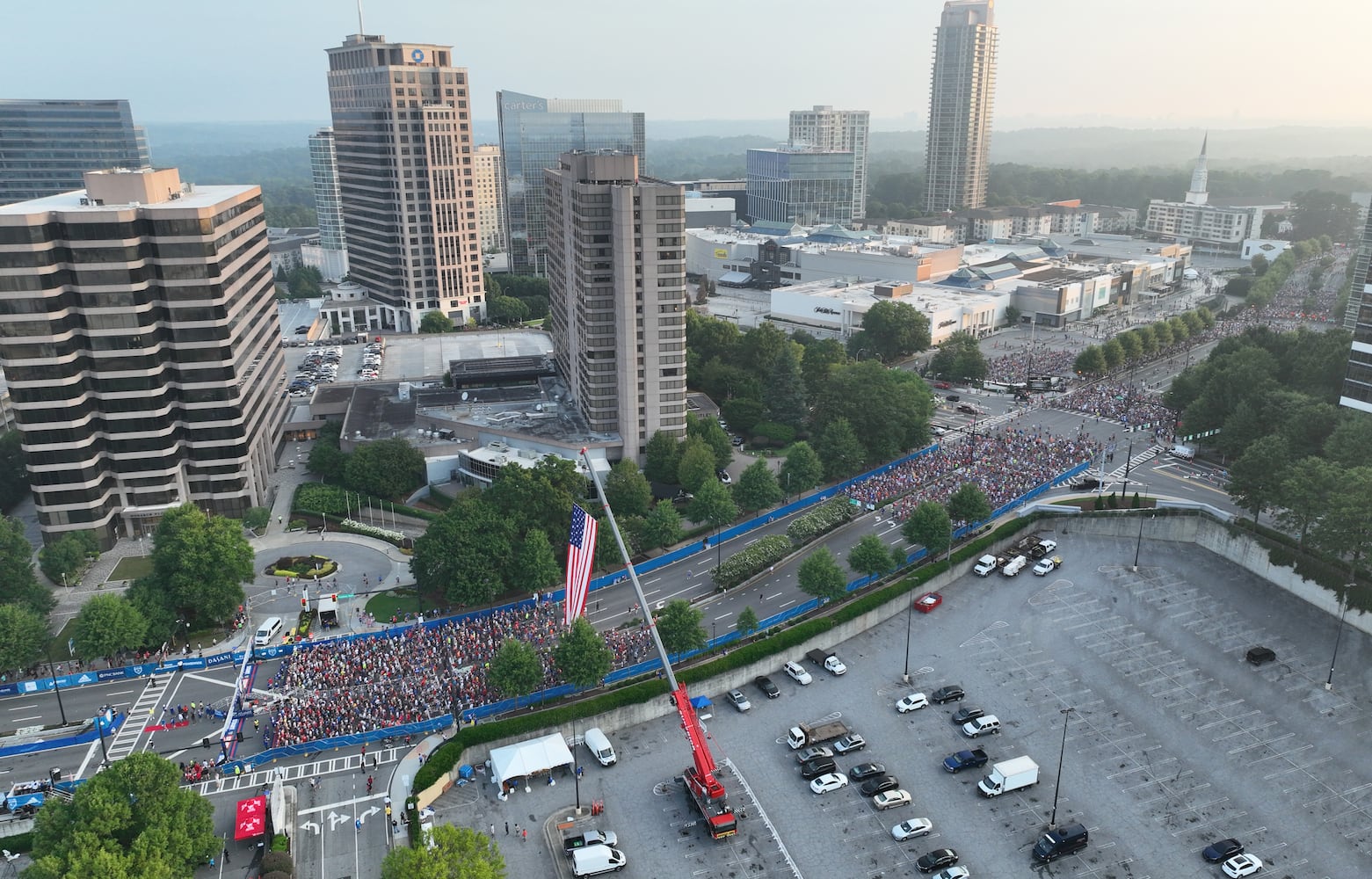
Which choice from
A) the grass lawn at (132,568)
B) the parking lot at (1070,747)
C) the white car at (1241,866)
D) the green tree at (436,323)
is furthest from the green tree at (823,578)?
the green tree at (436,323)

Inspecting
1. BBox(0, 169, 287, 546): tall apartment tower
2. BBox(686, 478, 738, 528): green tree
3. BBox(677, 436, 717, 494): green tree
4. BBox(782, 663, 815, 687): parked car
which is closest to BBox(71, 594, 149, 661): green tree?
BBox(0, 169, 287, 546): tall apartment tower

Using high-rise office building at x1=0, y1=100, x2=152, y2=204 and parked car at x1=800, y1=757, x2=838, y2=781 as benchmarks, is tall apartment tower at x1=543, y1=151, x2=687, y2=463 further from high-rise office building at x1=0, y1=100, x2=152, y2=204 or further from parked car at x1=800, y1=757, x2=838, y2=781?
high-rise office building at x1=0, y1=100, x2=152, y2=204

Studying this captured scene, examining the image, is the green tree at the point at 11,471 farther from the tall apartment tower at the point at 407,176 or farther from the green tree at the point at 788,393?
the tall apartment tower at the point at 407,176

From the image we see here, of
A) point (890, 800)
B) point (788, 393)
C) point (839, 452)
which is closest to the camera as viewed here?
point (890, 800)

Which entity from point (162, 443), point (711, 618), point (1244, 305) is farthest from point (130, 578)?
point (1244, 305)

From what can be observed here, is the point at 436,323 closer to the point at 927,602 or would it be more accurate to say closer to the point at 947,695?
the point at 927,602

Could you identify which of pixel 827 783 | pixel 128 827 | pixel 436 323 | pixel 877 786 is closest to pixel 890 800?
pixel 877 786
